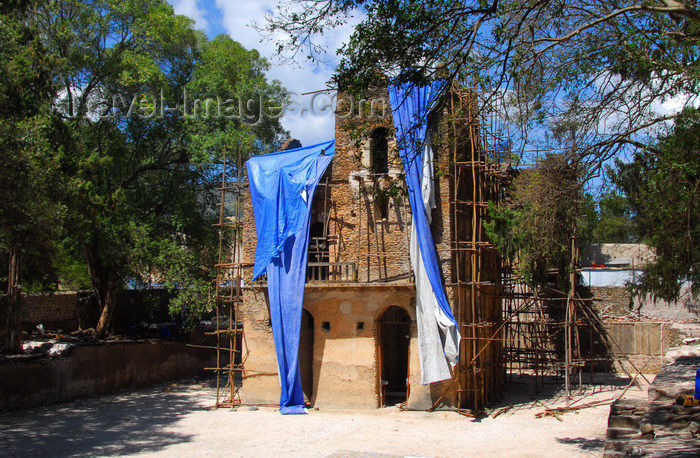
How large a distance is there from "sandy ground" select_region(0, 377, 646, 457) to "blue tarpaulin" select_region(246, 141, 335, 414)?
1357 millimetres

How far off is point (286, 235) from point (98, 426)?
20.9 feet

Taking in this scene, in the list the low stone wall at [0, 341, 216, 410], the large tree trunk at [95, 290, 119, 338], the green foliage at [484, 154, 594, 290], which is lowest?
the low stone wall at [0, 341, 216, 410]

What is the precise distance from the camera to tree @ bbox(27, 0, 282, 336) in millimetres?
21391

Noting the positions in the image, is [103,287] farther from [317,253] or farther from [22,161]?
[22,161]

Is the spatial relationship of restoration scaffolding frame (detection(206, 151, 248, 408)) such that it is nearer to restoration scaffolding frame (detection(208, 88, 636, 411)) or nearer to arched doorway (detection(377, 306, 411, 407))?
restoration scaffolding frame (detection(208, 88, 636, 411))

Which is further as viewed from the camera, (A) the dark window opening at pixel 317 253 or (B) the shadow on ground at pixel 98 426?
(A) the dark window opening at pixel 317 253

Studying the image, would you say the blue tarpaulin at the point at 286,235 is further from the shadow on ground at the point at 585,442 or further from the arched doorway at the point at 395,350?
the shadow on ground at the point at 585,442

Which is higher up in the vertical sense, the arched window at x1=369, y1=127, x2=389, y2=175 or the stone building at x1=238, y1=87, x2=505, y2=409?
the arched window at x1=369, y1=127, x2=389, y2=175

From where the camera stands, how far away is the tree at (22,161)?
1337cm

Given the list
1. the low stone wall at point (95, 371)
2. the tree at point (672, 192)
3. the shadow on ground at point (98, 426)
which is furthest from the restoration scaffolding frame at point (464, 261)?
the tree at point (672, 192)

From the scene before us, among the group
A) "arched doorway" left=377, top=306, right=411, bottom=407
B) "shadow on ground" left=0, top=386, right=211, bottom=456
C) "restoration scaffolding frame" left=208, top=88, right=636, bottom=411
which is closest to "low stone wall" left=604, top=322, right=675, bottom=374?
"restoration scaffolding frame" left=208, top=88, right=636, bottom=411

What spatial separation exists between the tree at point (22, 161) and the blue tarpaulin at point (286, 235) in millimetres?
5107

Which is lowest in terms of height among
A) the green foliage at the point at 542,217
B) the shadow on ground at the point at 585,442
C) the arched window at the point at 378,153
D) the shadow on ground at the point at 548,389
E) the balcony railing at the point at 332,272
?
the shadow on ground at the point at 585,442

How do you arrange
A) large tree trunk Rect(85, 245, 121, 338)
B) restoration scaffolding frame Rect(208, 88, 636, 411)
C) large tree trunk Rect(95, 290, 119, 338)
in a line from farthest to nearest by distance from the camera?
1. large tree trunk Rect(95, 290, 119, 338)
2. large tree trunk Rect(85, 245, 121, 338)
3. restoration scaffolding frame Rect(208, 88, 636, 411)
